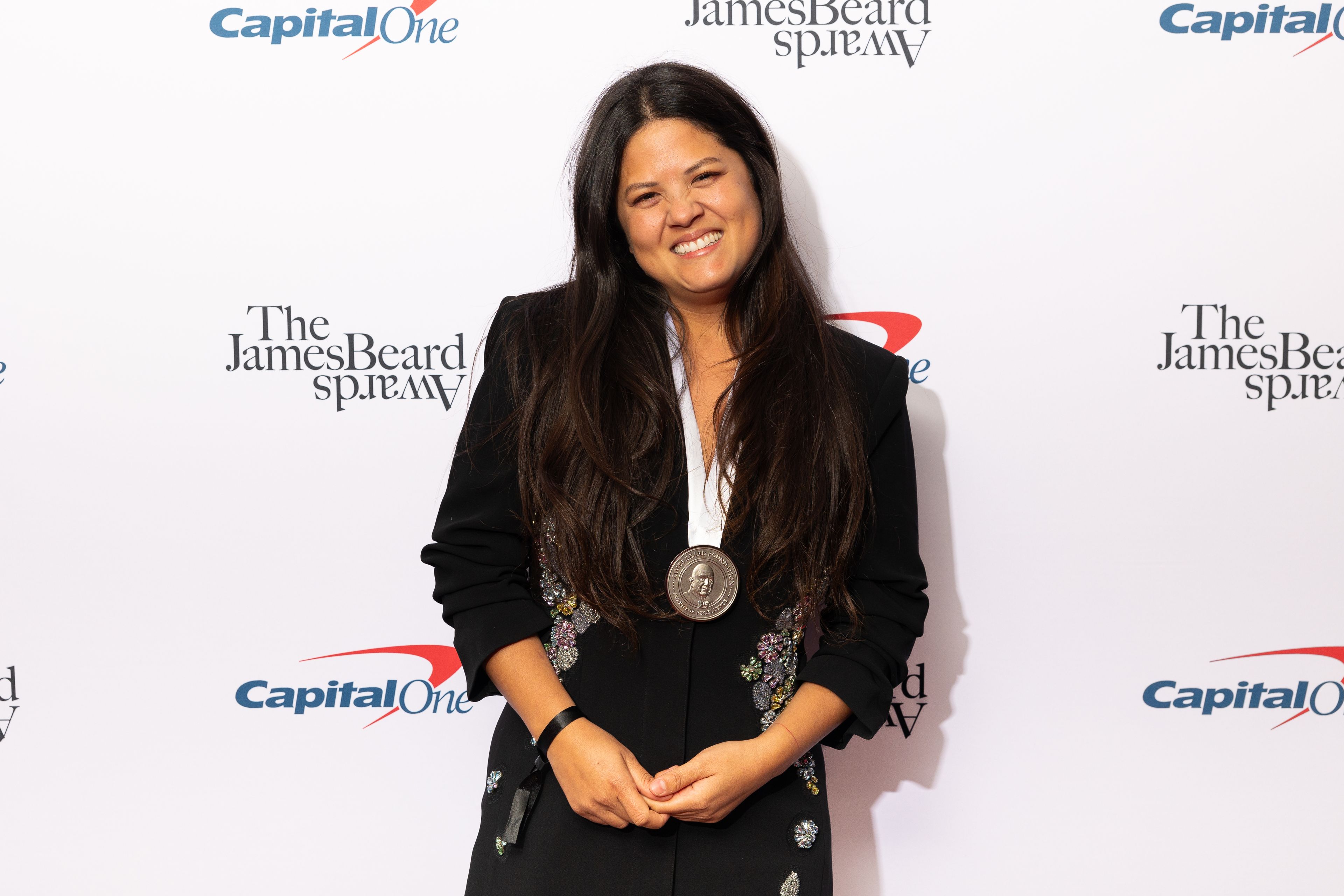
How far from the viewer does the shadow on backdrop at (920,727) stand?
1.99 meters

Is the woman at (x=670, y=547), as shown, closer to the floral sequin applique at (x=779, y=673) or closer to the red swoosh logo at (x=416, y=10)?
the floral sequin applique at (x=779, y=673)

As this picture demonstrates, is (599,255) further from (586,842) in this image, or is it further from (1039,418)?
(1039,418)

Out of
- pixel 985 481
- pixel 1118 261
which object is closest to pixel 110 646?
pixel 985 481

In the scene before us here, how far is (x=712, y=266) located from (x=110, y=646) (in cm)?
138

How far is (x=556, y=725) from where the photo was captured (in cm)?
133

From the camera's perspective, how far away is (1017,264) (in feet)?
6.32

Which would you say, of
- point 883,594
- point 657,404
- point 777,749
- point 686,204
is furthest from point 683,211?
point 777,749

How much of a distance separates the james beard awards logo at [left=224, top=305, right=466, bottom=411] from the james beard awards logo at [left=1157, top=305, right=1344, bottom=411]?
1348 mm

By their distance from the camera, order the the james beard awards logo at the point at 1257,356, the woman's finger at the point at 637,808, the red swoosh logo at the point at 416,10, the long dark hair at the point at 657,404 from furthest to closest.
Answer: the the james beard awards logo at the point at 1257,356 → the red swoosh logo at the point at 416,10 → the long dark hair at the point at 657,404 → the woman's finger at the point at 637,808

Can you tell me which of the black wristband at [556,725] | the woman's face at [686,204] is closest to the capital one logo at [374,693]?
the black wristband at [556,725]

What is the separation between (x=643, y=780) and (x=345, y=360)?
1025 millimetres

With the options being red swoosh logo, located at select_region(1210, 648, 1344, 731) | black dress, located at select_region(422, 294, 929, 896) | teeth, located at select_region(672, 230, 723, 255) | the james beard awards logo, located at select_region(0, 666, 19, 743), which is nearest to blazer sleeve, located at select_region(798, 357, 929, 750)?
black dress, located at select_region(422, 294, 929, 896)

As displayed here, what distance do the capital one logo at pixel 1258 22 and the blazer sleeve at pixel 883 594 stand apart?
91 centimetres

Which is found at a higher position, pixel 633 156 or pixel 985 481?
pixel 633 156
